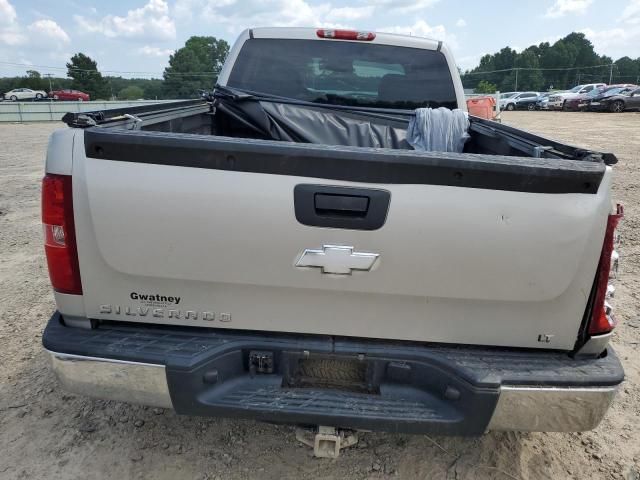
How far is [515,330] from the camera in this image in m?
2.00

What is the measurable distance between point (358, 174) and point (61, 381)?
59.9 inches

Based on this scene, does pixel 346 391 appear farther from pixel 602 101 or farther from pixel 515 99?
pixel 515 99

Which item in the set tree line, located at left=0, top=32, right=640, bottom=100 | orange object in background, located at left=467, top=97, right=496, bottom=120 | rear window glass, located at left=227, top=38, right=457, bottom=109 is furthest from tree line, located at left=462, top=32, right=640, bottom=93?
rear window glass, located at left=227, top=38, right=457, bottom=109

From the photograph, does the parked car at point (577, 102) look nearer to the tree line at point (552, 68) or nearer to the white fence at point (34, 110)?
the white fence at point (34, 110)

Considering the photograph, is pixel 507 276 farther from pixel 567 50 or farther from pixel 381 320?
pixel 567 50

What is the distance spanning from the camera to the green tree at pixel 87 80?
7294cm

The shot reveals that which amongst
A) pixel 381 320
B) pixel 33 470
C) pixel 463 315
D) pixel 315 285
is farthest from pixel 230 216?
pixel 33 470

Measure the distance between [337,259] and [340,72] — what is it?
2654mm

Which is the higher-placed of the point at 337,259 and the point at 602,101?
the point at 602,101

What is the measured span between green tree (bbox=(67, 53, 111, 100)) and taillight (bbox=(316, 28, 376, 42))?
77728 mm

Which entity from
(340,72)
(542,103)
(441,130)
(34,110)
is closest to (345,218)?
(441,130)

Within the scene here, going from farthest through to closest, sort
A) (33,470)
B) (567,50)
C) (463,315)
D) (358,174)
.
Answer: (567,50)
(33,470)
(463,315)
(358,174)

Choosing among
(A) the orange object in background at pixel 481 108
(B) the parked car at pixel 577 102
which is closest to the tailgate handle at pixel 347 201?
(A) the orange object in background at pixel 481 108

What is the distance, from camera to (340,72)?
4066 millimetres
